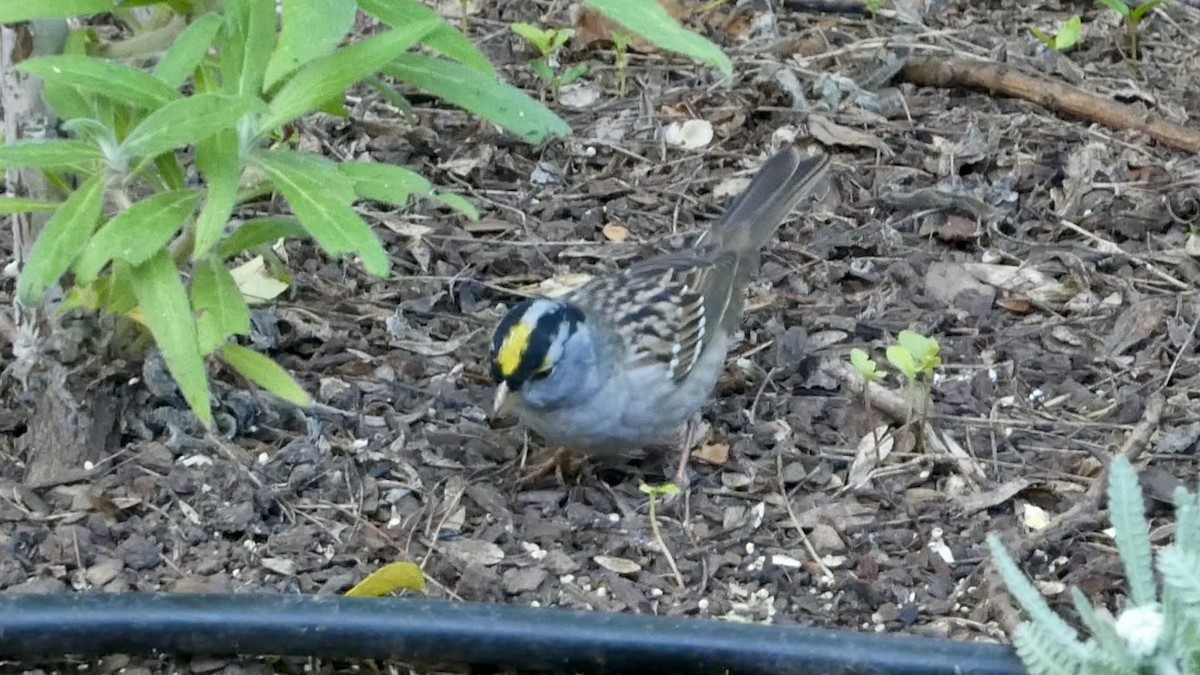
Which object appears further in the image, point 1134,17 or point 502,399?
point 1134,17

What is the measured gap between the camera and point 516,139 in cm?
594

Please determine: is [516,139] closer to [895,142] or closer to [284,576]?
[895,142]

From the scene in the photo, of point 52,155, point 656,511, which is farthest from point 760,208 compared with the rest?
point 52,155

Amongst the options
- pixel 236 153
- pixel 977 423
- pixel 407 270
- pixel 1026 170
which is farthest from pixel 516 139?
pixel 236 153

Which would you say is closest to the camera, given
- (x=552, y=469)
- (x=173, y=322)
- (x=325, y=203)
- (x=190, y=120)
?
(x=190, y=120)

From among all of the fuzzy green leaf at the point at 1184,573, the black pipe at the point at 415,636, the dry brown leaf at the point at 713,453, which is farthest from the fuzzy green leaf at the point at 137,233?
the fuzzy green leaf at the point at 1184,573

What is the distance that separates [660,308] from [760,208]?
0.55m

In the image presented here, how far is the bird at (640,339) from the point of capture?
4.29 meters

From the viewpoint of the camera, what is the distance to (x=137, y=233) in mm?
3361

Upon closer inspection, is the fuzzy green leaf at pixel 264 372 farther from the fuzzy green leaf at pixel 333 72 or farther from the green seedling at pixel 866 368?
the green seedling at pixel 866 368

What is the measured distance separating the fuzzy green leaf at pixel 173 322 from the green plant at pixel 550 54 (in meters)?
2.56

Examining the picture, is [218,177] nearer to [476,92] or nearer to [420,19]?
[420,19]

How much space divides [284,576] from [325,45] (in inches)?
54.7

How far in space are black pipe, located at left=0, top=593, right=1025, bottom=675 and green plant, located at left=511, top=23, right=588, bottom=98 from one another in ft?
9.61
